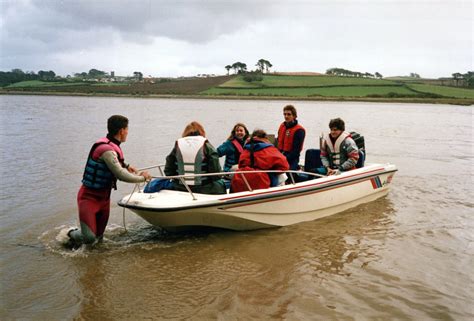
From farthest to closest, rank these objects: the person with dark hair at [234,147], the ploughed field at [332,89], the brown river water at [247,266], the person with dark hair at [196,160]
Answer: the ploughed field at [332,89]
the person with dark hair at [234,147]
the person with dark hair at [196,160]
the brown river water at [247,266]

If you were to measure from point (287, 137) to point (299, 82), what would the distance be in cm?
6969

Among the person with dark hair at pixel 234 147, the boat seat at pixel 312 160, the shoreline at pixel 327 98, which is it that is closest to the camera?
the person with dark hair at pixel 234 147

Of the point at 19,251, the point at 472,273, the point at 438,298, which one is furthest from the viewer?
the point at 19,251

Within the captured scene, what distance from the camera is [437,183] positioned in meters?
11.4

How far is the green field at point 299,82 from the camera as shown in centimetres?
7306

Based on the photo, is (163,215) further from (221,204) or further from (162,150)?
Result: (162,150)

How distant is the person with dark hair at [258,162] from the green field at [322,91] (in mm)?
60815

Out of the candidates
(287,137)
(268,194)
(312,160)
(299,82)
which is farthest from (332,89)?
(268,194)

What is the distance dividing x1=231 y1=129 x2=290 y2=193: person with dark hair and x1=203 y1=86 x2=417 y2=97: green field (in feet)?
200

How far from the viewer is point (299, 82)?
249 ft

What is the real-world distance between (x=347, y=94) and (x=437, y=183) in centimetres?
5673

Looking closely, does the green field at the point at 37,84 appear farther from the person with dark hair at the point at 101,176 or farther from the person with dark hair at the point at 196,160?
the person with dark hair at the point at 101,176

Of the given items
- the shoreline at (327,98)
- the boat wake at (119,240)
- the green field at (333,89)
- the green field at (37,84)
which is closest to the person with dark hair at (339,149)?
the boat wake at (119,240)

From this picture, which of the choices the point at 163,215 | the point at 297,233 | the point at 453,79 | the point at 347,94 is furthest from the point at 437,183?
the point at 453,79
